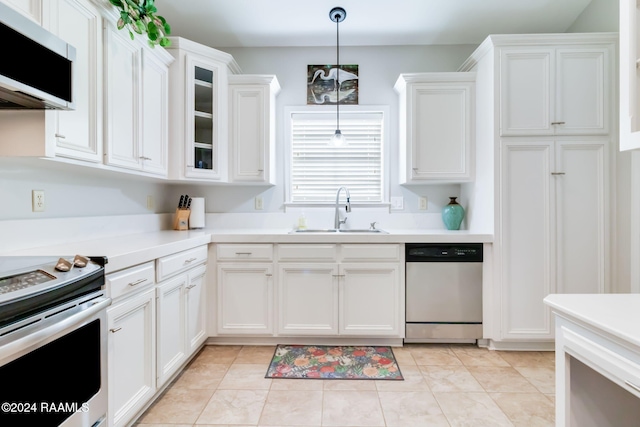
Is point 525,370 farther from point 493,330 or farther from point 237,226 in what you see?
point 237,226

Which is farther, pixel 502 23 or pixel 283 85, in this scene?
pixel 283 85

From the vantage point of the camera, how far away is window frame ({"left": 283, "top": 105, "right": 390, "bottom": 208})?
305cm

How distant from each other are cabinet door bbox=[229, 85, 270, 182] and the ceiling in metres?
0.56

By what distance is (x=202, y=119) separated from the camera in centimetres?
258

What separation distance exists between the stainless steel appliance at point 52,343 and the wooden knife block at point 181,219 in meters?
1.50

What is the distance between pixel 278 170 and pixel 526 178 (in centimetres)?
204

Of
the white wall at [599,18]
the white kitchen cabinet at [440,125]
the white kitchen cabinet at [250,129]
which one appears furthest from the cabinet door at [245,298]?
the white wall at [599,18]

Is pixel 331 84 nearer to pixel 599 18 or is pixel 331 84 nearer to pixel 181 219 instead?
pixel 181 219

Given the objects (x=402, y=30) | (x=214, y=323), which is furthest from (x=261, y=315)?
(x=402, y=30)

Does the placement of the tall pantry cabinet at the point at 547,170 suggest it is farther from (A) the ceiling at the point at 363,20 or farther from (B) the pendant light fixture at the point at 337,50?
(B) the pendant light fixture at the point at 337,50

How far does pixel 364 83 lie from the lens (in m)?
3.06

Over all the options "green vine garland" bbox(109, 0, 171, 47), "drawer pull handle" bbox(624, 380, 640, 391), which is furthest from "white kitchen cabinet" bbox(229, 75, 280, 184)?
"drawer pull handle" bbox(624, 380, 640, 391)

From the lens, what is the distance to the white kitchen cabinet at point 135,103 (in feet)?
5.73

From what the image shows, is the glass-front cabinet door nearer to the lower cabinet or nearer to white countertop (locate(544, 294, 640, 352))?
the lower cabinet
